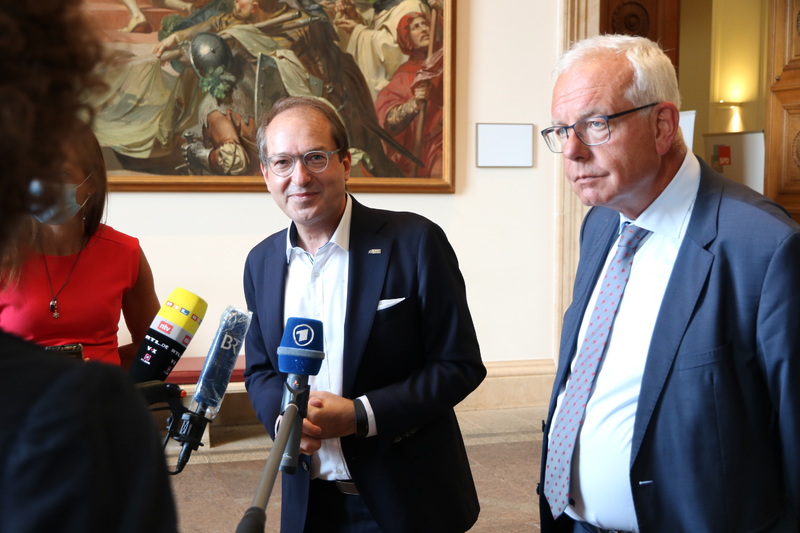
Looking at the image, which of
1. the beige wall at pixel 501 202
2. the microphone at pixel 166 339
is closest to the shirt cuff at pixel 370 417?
the microphone at pixel 166 339

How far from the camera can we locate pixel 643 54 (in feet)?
7.29

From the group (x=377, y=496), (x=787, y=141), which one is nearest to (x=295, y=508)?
(x=377, y=496)

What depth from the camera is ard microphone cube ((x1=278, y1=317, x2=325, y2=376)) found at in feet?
5.35

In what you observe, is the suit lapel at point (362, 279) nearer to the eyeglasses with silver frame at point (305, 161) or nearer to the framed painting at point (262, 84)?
the eyeglasses with silver frame at point (305, 161)

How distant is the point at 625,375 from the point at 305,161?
39.7 inches

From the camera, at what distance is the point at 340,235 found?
7.73ft

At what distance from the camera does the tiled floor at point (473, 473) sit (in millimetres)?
4562

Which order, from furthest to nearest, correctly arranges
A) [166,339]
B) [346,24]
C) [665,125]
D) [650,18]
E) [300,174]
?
[650,18]
[346,24]
[300,174]
[665,125]
[166,339]

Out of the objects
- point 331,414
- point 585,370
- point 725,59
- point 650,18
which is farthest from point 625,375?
point 725,59

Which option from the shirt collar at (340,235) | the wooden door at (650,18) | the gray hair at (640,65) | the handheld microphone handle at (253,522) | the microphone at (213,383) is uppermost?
the wooden door at (650,18)

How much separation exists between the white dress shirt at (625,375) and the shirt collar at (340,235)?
0.76m

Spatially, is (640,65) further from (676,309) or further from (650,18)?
(650,18)

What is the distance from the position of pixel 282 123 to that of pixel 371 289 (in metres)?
0.53

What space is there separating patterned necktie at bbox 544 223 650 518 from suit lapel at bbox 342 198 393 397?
1.80 feet
